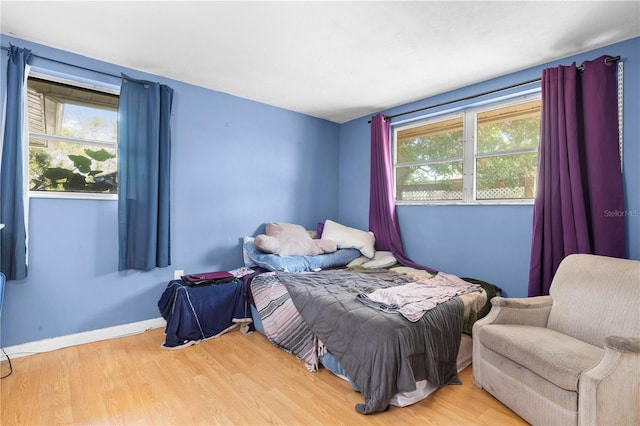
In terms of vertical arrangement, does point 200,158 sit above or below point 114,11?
below

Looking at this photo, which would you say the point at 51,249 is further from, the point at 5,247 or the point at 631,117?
the point at 631,117

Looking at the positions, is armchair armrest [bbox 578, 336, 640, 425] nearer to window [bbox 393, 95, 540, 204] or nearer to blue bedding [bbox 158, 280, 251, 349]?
window [bbox 393, 95, 540, 204]

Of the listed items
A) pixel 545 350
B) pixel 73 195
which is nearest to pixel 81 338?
pixel 73 195

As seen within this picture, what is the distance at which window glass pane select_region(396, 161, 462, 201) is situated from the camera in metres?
3.34

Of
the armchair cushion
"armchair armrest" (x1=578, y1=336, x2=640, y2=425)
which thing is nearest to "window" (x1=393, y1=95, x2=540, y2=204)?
the armchair cushion

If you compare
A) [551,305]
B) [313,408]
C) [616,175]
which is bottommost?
[313,408]

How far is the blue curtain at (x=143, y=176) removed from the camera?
9.14 feet

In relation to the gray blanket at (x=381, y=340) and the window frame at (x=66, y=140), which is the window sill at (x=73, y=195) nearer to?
the window frame at (x=66, y=140)

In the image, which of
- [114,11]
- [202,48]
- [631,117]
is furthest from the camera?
[202,48]

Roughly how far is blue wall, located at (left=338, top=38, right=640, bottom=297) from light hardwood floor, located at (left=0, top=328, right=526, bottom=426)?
1.14 metres

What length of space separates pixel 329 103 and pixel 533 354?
3110mm

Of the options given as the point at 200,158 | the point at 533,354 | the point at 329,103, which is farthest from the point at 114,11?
the point at 533,354

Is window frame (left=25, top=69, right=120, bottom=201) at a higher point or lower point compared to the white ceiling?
lower

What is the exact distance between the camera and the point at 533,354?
1681mm
